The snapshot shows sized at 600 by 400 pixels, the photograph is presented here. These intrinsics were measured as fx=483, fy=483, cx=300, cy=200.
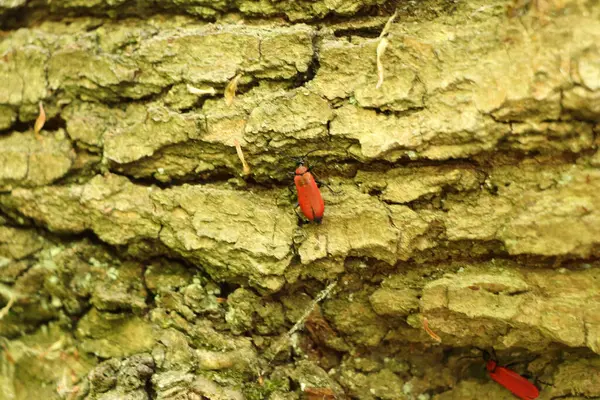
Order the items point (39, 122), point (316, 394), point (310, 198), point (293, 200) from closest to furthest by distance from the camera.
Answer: point (310, 198)
point (316, 394)
point (293, 200)
point (39, 122)

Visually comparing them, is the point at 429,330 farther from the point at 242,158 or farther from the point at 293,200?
the point at 242,158

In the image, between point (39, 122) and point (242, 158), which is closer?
point (242, 158)

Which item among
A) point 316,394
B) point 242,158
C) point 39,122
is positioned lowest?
point 316,394

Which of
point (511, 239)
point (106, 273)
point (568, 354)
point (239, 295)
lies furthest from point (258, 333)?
point (568, 354)

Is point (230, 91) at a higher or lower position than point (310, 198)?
higher

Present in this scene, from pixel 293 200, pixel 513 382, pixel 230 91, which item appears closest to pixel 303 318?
pixel 293 200

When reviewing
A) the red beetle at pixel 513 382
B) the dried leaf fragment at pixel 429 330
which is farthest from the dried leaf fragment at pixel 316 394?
the red beetle at pixel 513 382

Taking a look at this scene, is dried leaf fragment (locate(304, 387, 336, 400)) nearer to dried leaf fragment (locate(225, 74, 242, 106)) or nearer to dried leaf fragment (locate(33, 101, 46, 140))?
dried leaf fragment (locate(225, 74, 242, 106))

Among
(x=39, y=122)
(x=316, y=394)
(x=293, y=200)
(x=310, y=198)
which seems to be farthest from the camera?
(x=39, y=122)
